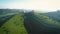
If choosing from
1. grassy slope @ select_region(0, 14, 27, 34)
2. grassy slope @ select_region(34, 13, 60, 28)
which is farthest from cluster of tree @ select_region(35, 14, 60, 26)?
grassy slope @ select_region(0, 14, 27, 34)

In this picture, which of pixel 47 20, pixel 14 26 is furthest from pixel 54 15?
pixel 14 26

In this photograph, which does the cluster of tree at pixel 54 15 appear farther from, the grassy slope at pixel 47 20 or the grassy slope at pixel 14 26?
the grassy slope at pixel 14 26

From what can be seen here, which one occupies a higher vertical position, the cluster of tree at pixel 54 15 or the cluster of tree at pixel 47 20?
the cluster of tree at pixel 54 15

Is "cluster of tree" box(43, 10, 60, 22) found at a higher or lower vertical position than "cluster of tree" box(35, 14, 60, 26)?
higher

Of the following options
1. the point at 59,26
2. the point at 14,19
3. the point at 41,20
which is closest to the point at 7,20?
the point at 14,19

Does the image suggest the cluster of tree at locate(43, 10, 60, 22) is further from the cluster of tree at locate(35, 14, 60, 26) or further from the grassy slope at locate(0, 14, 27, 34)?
the grassy slope at locate(0, 14, 27, 34)

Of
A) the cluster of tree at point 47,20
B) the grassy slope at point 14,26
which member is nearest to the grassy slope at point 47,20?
the cluster of tree at point 47,20

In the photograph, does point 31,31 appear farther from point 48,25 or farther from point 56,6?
point 56,6

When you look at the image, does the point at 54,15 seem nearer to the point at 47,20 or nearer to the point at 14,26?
the point at 47,20
